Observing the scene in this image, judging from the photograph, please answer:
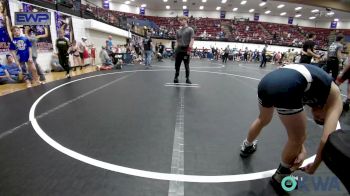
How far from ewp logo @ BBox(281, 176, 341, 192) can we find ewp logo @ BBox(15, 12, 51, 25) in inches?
269

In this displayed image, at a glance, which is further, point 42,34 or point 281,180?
point 42,34

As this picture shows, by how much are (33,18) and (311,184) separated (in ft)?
24.3

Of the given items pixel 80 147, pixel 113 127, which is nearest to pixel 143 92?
pixel 113 127

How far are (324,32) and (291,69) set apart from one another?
39.1m

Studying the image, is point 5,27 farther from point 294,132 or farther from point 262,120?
point 294,132

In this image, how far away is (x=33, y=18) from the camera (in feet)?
20.2

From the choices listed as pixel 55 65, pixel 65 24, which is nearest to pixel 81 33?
pixel 65 24

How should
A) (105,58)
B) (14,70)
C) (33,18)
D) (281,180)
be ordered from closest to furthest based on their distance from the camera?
(281,180) < (33,18) < (14,70) < (105,58)

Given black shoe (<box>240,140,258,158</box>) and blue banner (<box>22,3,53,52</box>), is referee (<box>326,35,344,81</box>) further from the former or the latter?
blue banner (<box>22,3,53,52</box>)

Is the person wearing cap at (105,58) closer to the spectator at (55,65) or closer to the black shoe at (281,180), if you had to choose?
the spectator at (55,65)

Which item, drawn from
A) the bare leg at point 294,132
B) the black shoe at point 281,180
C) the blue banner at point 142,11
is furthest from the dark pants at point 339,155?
the blue banner at point 142,11

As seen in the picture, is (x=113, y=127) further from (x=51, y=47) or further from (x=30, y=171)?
(x=51, y=47)

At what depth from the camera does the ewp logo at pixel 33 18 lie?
6.04 meters

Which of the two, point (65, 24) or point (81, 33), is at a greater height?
point (65, 24)
